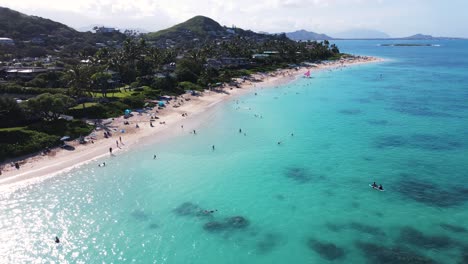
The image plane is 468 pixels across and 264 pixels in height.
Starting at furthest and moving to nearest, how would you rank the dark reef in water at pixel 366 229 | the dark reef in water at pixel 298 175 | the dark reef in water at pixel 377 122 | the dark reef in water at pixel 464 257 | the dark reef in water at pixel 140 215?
the dark reef in water at pixel 377 122 → the dark reef in water at pixel 298 175 → the dark reef in water at pixel 140 215 → the dark reef in water at pixel 366 229 → the dark reef in water at pixel 464 257

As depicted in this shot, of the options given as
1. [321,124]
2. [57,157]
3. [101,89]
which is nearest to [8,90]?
[101,89]

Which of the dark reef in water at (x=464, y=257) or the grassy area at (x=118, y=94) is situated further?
the grassy area at (x=118, y=94)

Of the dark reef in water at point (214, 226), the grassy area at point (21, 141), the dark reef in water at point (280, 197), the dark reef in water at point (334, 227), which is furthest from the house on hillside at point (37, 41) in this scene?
the dark reef in water at point (334, 227)

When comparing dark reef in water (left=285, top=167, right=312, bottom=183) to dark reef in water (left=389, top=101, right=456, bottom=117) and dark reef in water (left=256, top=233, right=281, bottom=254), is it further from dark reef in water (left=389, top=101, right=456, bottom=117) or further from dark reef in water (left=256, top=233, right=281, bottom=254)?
dark reef in water (left=389, top=101, right=456, bottom=117)

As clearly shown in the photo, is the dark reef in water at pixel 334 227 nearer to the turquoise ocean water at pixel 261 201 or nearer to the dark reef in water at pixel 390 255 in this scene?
the turquoise ocean water at pixel 261 201

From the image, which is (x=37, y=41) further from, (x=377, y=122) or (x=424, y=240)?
(x=424, y=240)

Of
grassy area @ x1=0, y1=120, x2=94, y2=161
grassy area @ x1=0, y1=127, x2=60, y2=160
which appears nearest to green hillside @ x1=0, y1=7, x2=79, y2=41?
grassy area @ x1=0, y1=120, x2=94, y2=161
